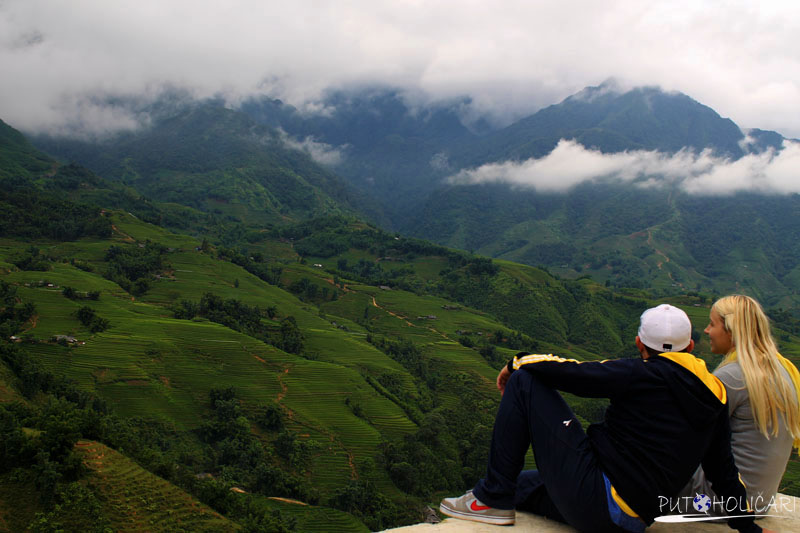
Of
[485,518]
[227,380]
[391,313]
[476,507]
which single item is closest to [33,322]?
[227,380]

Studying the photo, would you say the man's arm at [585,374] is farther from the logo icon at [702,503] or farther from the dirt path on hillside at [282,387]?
the dirt path on hillside at [282,387]

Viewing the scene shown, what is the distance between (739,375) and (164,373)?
1352 inches

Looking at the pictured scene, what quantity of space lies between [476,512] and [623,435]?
1589 mm

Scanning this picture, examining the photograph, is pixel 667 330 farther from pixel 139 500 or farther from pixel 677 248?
pixel 677 248

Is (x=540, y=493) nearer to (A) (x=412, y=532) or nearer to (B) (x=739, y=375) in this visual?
(A) (x=412, y=532)

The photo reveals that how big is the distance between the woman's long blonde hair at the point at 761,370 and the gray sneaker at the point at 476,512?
2304 millimetres

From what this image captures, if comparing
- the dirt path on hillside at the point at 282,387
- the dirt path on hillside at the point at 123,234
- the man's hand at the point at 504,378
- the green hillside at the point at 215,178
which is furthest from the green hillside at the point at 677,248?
the man's hand at the point at 504,378

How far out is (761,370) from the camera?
13.8 ft

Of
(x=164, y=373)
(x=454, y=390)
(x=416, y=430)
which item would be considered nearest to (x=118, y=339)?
(x=164, y=373)

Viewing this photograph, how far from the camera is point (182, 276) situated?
191 ft

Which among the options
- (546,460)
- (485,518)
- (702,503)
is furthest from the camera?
(485,518)

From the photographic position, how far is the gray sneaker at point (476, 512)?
15.4 ft

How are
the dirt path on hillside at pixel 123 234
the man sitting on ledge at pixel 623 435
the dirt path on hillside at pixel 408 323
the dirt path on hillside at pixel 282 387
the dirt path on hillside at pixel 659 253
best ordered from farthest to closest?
the dirt path on hillside at pixel 659 253
the dirt path on hillside at pixel 123 234
the dirt path on hillside at pixel 408 323
the dirt path on hillside at pixel 282 387
the man sitting on ledge at pixel 623 435

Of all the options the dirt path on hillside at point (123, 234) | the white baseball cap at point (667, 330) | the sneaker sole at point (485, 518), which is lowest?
the dirt path on hillside at point (123, 234)
